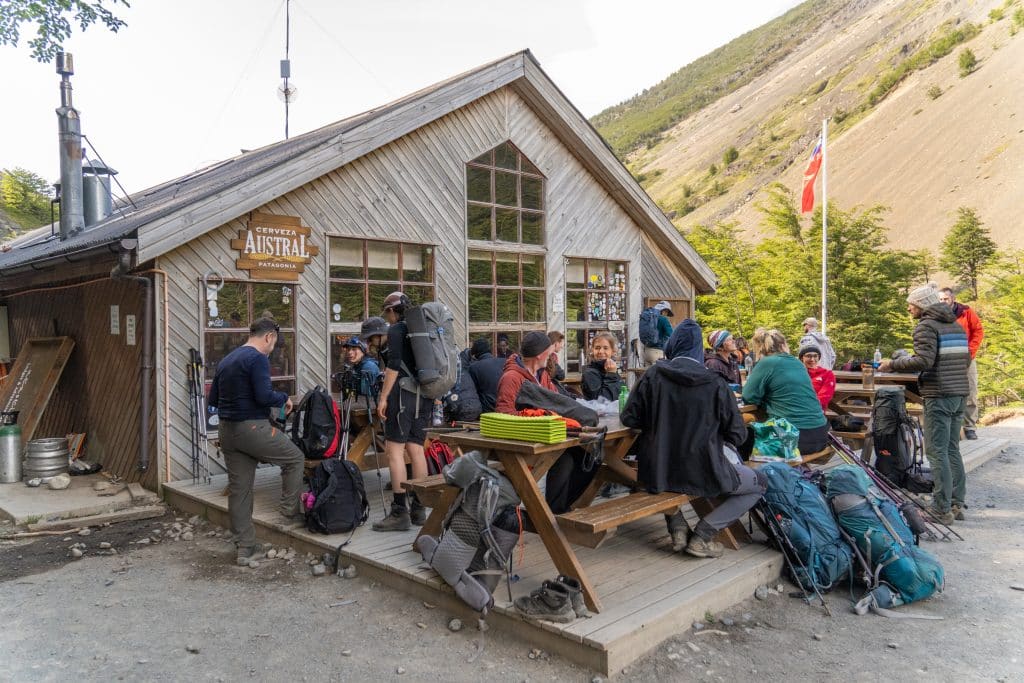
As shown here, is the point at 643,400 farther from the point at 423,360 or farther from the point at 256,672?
the point at 256,672

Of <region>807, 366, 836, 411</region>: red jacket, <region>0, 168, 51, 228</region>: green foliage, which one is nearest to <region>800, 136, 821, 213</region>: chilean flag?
<region>807, 366, 836, 411</region>: red jacket

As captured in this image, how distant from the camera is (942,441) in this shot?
6043mm

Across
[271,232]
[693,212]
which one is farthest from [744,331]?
[693,212]

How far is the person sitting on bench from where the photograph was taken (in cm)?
447

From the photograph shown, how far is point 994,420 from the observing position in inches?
555

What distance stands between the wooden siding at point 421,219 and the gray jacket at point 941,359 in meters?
5.37

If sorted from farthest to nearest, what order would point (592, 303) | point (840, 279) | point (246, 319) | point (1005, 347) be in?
1. point (840, 279)
2. point (1005, 347)
3. point (592, 303)
4. point (246, 319)

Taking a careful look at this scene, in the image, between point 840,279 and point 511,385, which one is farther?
point 840,279

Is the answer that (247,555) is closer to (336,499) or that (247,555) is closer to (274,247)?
(336,499)

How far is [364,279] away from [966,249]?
4215 centimetres

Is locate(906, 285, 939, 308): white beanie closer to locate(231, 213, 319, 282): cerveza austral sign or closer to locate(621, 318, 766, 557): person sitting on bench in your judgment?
locate(621, 318, 766, 557): person sitting on bench

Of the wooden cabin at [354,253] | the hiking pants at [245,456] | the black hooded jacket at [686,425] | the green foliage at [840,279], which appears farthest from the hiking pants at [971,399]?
the green foliage at [840,279]

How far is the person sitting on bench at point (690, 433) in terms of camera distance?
447 cm

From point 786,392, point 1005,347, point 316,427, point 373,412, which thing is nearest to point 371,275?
point 373,412
